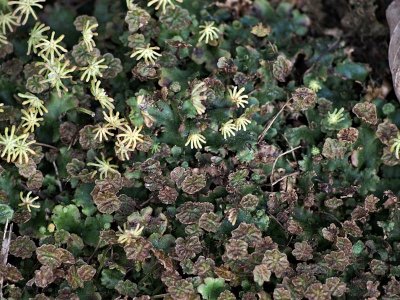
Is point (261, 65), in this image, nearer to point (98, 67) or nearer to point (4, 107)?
point (98, 67)

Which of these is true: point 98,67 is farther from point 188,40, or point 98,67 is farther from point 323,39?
point 323,39

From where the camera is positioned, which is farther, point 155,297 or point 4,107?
point 4,107

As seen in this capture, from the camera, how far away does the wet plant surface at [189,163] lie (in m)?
1.87

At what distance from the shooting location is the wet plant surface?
1873 mm

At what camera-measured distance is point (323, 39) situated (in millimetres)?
2377

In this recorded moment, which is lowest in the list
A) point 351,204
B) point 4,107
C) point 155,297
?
point 155,297

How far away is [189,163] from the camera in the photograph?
80.4 inches

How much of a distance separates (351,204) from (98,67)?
0.94 m

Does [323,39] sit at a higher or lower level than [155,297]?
higher

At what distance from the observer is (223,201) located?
198 cm

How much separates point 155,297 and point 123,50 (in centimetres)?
90

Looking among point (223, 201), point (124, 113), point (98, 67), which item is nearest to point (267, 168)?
point (223, 201)

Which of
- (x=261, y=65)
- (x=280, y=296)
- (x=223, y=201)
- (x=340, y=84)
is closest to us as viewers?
(x=280, y=296)

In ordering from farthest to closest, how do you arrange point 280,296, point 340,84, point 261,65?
point 340,84 < point 261,65 < point 280,296
